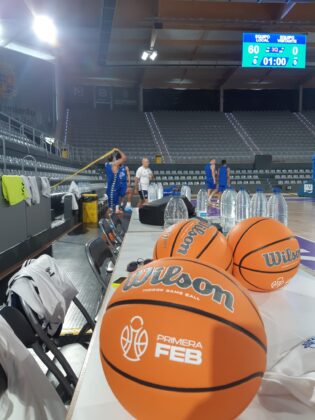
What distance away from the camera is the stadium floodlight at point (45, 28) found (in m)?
11.8

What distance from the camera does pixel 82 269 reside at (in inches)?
153

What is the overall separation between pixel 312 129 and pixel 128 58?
34.8ft

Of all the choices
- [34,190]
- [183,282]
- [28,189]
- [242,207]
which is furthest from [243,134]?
[183,282]

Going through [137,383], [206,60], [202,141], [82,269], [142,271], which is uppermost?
[206,60]

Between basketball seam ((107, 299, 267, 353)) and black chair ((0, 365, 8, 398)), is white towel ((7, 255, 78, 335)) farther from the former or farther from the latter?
basketball seam ((107, 299, 267, 353))

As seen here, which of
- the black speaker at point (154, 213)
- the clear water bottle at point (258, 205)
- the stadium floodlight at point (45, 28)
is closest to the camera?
the clear water bottle at point (258, 205)

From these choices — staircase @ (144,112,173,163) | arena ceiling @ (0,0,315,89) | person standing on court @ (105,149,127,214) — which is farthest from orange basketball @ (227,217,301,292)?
staircase @ (144,112,173,163)

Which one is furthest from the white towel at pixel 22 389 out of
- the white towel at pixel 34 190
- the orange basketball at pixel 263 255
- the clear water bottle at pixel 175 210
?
the white towel at pixel 34 190

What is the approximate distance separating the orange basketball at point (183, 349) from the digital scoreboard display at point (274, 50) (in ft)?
38.4

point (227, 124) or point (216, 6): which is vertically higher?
point (216, 6)

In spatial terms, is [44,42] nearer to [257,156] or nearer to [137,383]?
[257,156]

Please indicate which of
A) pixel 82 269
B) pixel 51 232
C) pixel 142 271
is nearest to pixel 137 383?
pixel 142 271

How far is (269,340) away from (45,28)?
13.7 m

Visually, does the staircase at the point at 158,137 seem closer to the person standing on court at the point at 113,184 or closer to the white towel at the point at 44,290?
the person standing on court at the point at 113,184
